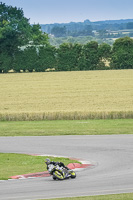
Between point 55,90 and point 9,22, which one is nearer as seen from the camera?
point 55,90

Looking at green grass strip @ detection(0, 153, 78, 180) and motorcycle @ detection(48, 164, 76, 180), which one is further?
green grass strip @ detection(0, 153, 78, 180)

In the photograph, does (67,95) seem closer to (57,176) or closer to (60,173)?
(60,173)

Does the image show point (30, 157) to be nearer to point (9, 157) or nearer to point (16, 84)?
point (9, 157)

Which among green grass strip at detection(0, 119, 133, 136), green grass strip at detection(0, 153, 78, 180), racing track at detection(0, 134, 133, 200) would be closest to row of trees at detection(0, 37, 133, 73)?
green grass strip at detection(0, 119, 133, 136)

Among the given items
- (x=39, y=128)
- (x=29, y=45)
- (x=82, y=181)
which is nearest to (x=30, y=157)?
(x=82, y=181)

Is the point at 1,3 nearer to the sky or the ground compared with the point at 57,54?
nearer to the sky

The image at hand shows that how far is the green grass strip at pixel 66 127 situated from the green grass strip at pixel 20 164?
758cm

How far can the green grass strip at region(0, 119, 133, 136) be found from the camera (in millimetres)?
35562

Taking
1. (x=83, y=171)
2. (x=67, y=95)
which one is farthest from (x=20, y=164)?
(x=67, y=95)

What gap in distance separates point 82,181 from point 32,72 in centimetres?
6298

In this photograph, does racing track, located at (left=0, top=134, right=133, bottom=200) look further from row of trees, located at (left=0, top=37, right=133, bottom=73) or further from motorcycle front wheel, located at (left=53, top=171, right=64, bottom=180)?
row of trees, located at (left=0, top=37, right=133, bottom=73)

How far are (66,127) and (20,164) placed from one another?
12.3 meters

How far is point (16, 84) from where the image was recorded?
224 feet

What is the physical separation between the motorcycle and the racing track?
25cm
